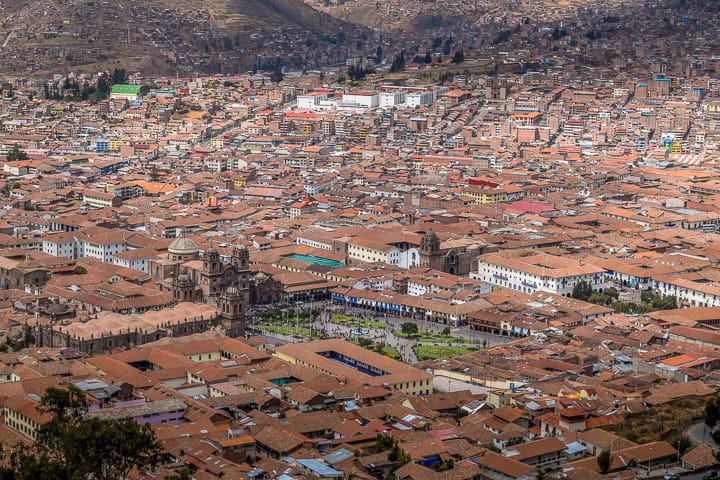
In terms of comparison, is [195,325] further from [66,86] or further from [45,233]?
[66,86]

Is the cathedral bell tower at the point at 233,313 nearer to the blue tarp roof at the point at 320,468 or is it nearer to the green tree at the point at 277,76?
the blue tarp roof at the point at 320,468

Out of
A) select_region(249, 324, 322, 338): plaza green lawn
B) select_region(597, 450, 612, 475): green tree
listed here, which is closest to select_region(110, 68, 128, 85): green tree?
select_region(249, 324, 322, 338): plaza green lawn

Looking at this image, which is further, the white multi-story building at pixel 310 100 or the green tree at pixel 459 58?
the green tree at pixel 459 58

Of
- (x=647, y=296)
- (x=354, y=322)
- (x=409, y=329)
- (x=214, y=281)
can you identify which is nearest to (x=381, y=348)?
(x=409, y=329)

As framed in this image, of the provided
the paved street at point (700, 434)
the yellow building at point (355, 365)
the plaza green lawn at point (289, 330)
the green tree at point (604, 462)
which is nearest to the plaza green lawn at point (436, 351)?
the yellow building at point (355, 365)

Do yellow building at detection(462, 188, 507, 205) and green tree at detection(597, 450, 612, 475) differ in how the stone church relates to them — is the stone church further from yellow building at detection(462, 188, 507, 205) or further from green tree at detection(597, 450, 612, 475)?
green tree at detection(597, 450, 612, 475)

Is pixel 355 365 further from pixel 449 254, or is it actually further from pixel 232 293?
pixel 449 254
